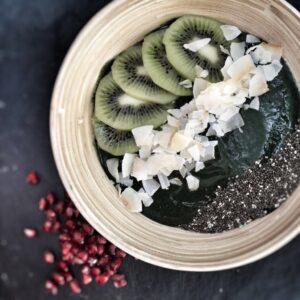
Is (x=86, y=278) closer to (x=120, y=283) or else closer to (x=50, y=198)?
(x=120, y=283)

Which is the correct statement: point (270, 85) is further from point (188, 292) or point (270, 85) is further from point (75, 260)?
point (75, 260)

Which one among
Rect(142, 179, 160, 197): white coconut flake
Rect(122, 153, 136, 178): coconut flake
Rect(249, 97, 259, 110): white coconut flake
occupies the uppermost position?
Rect(249, 97, 259, 110): white coconut flake

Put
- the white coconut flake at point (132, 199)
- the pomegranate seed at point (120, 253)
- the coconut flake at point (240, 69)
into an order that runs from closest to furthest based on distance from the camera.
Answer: the coconut flake at point (240, 69), the white coconut flake at point (132, 199), the pomegranate seed at point (120, 253)

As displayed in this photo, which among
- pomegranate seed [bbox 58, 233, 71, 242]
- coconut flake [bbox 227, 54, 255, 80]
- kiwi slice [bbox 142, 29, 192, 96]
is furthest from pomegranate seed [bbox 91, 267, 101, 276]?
coconut flake [bbox 227, 54, 255, 80]

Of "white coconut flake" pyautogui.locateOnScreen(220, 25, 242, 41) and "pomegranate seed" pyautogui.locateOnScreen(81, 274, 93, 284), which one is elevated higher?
"white coconut flake" pyautogui.locateOnScreen(220, 25, 242, 41)

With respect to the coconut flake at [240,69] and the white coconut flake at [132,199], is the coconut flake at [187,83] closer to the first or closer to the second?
the coconut flake at [240,69]

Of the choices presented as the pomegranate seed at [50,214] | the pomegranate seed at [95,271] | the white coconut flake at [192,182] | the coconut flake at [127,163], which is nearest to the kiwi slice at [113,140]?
the coconut flake at [127,163]

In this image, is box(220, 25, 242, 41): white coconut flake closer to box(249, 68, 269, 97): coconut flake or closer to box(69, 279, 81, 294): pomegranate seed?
box(249, 68, 269, 97): coconut flake
